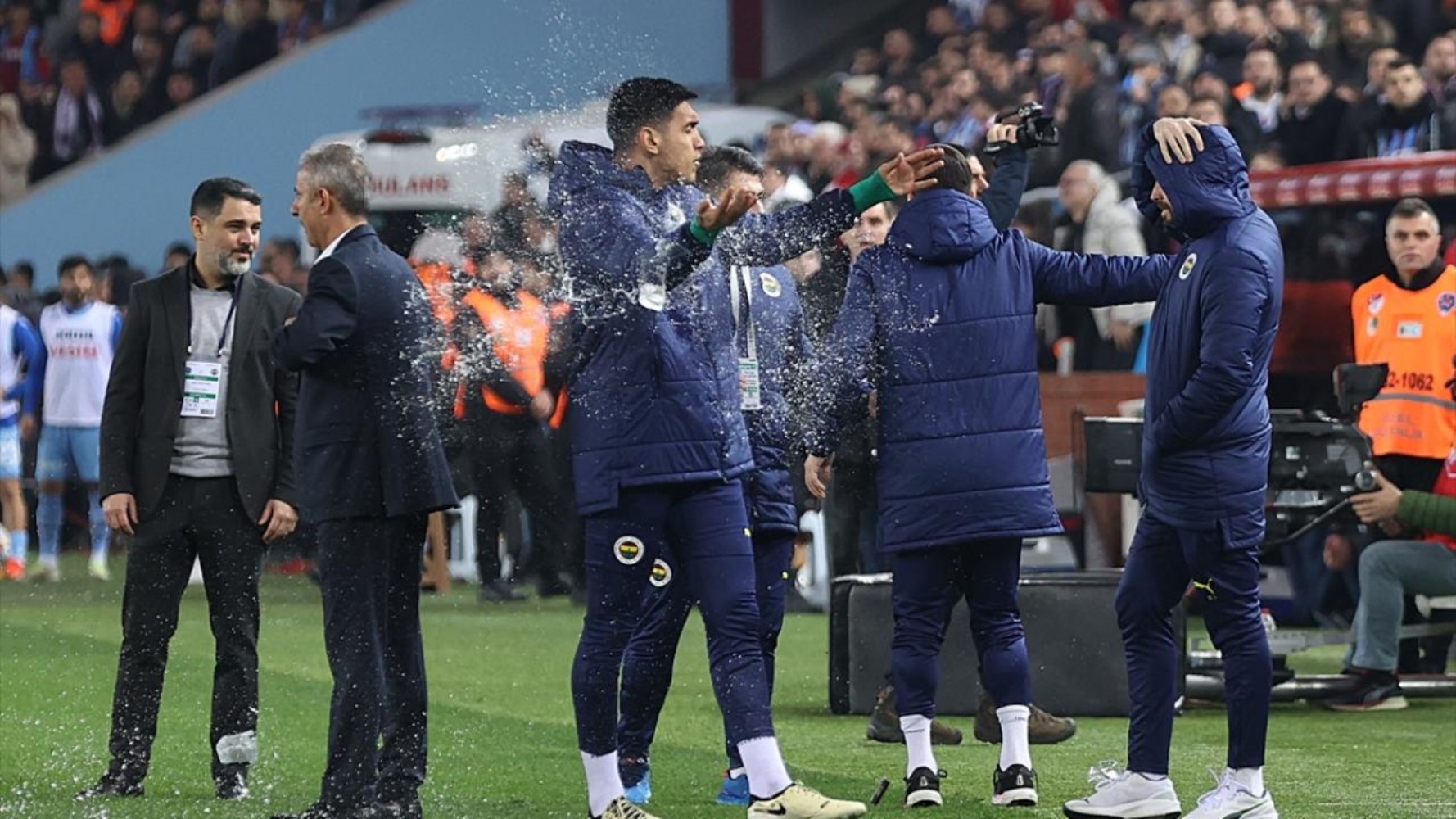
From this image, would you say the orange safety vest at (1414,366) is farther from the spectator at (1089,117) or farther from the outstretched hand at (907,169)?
the spectator at (1089,117)

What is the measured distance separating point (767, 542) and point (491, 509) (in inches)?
375

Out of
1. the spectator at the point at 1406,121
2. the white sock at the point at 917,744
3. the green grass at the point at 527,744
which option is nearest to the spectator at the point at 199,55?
the green grass at the point at 527,744

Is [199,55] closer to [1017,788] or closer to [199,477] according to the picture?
[199,477]

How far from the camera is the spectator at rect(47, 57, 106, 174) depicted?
32000 millimetres

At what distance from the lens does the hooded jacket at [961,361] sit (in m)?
8.35

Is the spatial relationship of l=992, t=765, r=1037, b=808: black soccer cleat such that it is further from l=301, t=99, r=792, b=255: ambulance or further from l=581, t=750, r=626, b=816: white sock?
l=301, t=99, r=792, b=255: ambulance

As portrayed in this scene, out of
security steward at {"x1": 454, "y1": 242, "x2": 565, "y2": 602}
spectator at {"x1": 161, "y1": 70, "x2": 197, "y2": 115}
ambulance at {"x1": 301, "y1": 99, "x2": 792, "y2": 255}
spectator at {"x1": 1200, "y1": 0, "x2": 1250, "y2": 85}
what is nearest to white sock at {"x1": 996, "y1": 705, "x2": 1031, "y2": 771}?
security steward at {"x1": 454, "y1": 242, "x2": 565, "y2": 602}

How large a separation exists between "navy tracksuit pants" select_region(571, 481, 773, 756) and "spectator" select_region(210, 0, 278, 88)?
2471 cm

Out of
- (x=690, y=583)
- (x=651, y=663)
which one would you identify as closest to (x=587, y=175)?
(x=690, y=583)

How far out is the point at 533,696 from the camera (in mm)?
11898

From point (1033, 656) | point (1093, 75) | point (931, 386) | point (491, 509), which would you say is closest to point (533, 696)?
point (1033, 656)

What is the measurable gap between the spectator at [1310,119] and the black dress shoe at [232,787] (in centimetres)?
1012

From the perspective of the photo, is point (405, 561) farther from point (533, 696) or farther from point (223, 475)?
point (533, 696)

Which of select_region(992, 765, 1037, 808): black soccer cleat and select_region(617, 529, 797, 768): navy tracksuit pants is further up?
select_region(617, 529, 797, 768): navy tracksuit pants
